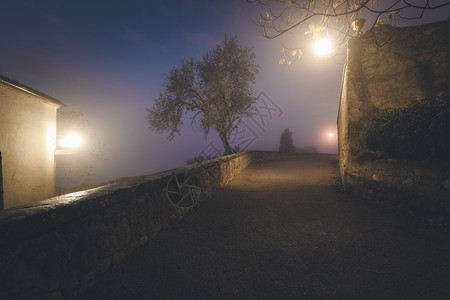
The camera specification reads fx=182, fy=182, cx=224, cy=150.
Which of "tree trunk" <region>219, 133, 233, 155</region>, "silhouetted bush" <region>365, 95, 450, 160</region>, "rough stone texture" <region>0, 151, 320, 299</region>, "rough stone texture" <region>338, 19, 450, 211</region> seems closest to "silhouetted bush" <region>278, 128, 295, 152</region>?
"tree trunk" <region>219, 133, 233, 155</region>

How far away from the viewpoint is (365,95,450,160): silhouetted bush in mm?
3270

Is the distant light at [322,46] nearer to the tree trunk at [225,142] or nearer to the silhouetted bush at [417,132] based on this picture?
the silhouetted bush at [417,132]

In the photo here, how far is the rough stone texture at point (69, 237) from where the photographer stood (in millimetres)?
1363

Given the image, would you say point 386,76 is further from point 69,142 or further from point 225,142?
point 69,142

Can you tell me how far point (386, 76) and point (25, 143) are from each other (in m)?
10.8

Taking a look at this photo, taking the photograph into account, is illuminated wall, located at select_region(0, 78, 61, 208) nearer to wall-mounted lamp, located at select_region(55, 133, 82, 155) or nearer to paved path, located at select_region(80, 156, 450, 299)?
wall-mounted lamp, located at select_region(55, 133, 82, 155)

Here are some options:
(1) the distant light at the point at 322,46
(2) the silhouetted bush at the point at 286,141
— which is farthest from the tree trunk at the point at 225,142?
(2) the silhouetted bush at the point at 286,141

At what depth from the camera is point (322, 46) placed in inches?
161

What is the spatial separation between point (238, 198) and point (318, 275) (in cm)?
293

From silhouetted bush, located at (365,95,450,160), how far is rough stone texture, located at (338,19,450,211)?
1.29 feet

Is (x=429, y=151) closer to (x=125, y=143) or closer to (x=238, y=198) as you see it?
(x=238, y=198)

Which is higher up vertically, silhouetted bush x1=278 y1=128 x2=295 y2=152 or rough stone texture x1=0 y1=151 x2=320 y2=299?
silhouetted bush x1=278 y1=128 x2=295 y2=152

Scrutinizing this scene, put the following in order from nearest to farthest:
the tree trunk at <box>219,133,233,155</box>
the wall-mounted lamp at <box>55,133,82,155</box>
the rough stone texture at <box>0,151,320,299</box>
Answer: the rough stone texture at <box>0,151,320,299</box> < the wall-mounted lamp at <box>55,133,82,155</box> < the tree trunk at <box>219,133,233,155</box>

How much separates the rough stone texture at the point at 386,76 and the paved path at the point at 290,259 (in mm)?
1489
